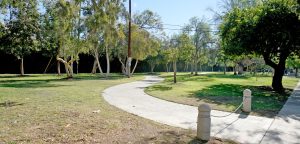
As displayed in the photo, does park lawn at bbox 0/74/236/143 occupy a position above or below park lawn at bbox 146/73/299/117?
above

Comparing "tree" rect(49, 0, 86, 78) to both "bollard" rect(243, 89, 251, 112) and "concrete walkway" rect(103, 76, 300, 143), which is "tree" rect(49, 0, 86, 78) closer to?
"concrete walkway" rect(103, 76, 300, 143)

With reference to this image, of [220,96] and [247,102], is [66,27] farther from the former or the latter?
[247,102]

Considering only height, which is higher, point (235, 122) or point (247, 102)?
point (247, 102)

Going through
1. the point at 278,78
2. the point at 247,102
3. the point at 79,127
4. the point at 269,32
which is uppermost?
the point at 269,32

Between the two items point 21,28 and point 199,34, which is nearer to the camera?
point 21,28

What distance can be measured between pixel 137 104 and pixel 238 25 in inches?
518

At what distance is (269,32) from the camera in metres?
21.6

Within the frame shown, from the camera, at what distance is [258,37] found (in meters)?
22.2

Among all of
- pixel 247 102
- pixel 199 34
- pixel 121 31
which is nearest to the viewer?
pixel 247 102

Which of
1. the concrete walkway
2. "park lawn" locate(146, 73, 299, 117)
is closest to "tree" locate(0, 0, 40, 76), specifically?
"park lawn" locate(146, 73, 299, 117)

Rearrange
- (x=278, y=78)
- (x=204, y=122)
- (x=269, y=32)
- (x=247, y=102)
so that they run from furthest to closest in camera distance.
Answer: (x=278, y=78) → (x=269, y=32) → (x=247, y=102) → (x=204, y=122)

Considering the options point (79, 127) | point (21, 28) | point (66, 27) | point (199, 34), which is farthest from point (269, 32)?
point (199, 34)

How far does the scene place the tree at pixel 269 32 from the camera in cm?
2139

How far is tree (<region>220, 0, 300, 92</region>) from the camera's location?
842 inches
